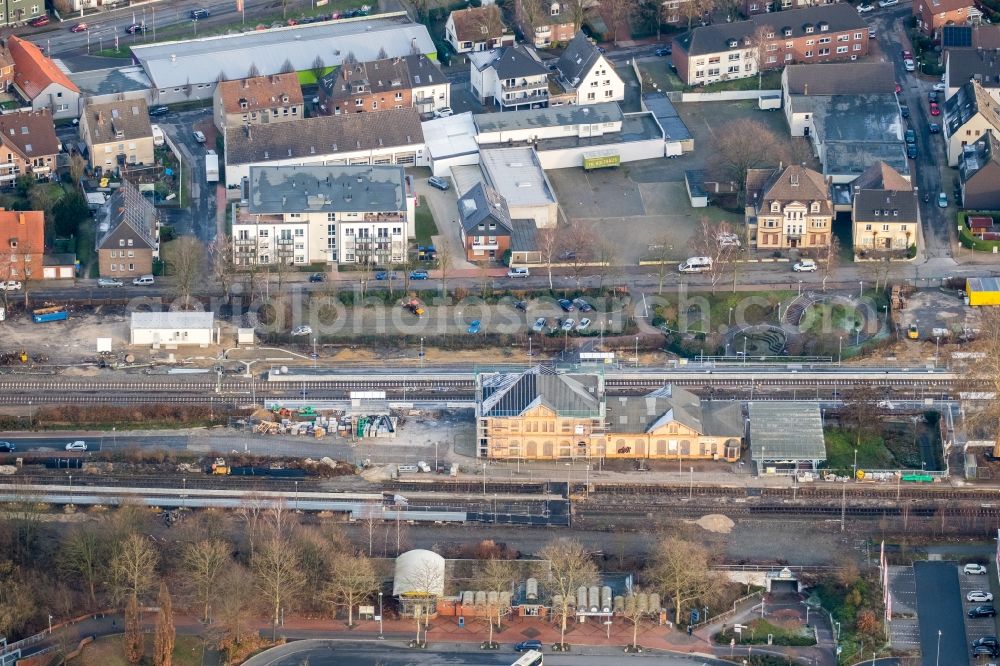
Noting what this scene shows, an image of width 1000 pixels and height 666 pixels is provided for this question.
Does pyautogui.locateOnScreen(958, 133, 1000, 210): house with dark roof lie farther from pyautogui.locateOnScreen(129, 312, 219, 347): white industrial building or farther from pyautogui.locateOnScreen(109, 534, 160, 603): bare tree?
pyautogui.locateOnScreen(109, 534, 160, 603): bare tree

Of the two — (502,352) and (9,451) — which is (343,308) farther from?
(9,451)

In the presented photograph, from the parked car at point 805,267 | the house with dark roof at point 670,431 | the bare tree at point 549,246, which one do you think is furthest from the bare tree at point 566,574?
the parked car at point 805,267

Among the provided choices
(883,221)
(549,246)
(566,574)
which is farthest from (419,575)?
(883,221)

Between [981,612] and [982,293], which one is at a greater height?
[982,293]

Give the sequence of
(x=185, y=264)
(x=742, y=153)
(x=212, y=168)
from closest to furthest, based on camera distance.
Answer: (x=185, y=264) → (x=742, y=153) → (x=212, y=168)

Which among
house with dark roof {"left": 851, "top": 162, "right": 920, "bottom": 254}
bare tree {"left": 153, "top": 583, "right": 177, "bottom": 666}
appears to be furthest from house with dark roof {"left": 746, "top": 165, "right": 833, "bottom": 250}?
bare tree {"left": 153, "top": 583, "right": 177, "bottom": 666}

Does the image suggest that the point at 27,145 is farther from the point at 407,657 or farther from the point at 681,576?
the point at 681,576
